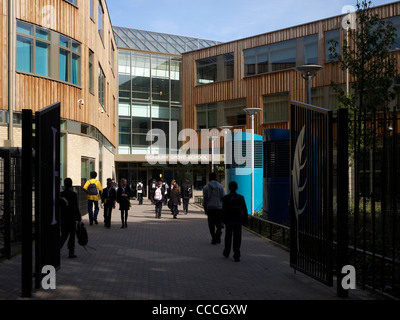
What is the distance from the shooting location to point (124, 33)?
5069 centimetres

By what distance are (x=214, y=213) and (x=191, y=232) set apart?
3338mm

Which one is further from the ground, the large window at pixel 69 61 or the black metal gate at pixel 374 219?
the large window at pixel 69 61

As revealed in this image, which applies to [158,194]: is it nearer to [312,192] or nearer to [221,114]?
[312,192]

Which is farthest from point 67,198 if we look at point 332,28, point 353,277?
point 332,28

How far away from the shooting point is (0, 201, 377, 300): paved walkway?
7.18 metres

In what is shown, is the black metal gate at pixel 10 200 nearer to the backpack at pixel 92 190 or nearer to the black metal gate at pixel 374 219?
the backpack at pixel 92 190

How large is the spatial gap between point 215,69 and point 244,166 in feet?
68.1

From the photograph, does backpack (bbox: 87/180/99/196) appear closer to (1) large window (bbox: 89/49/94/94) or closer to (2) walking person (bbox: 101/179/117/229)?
(2) walking person (bbox: 101/179/117/229)

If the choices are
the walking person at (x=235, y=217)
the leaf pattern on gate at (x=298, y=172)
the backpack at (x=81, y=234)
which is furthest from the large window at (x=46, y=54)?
the leaf pattern on gate at (x=298, y=172)

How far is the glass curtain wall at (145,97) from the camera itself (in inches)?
1845

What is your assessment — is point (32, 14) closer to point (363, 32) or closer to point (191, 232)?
point (191, 232)

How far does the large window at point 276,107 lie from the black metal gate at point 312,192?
2849cm

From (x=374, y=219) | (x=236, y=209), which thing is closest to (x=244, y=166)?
(x=236, y=209)

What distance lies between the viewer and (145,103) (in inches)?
1882
